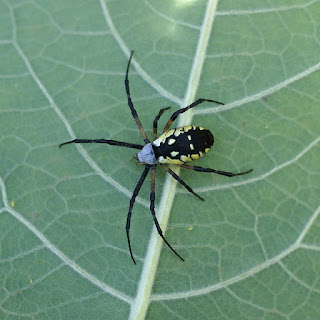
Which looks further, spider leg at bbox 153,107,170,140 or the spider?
spider leg at bbox 153,107,170,140

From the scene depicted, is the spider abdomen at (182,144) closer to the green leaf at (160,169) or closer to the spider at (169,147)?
the spider at (169,147)

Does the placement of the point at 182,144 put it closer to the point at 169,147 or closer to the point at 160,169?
the point at 169,147

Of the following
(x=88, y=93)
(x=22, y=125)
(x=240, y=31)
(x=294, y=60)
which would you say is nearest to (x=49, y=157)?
(x=22, y=125)

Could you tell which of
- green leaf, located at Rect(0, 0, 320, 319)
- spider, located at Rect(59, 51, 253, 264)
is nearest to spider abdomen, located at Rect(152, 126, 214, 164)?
spider, located at Rect(59, 51, 253, 264)

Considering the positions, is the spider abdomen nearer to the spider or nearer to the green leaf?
the spider

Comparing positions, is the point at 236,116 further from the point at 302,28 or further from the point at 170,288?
the point at 170,288

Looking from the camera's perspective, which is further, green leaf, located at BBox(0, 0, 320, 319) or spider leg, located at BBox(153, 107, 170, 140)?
spider leg, located at BBox(153, 107, 170, 140)

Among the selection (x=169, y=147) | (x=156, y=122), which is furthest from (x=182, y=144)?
(x=156, y=122)

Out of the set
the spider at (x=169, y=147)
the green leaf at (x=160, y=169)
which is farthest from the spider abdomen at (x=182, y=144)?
the green leaf at (x=160, y=169)
